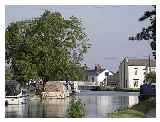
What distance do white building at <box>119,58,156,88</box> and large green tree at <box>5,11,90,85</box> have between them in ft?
4.62

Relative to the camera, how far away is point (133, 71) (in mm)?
16766

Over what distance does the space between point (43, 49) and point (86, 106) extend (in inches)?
111

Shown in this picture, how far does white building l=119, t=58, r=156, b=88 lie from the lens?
14814mm

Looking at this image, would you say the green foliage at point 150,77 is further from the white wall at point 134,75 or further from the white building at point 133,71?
the white wall at point 134,75

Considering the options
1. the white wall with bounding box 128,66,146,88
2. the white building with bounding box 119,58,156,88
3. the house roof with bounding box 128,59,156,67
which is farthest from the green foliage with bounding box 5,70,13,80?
the white wall with bounding box 128,66,146,88

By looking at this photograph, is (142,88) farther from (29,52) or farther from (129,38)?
(29,52)

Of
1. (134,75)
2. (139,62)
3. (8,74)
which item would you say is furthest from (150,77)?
(8,74)

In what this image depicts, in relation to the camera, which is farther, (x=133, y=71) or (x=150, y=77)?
(x=133, y=71)

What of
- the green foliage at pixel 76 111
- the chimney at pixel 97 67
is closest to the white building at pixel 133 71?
the chimney at pixel 97 67

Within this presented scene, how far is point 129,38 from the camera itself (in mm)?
13992

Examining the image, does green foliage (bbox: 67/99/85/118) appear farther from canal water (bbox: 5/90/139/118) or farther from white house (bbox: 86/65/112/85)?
white house (bbox: 86/65/112/85)

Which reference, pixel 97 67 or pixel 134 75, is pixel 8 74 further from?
pixel 134 75
